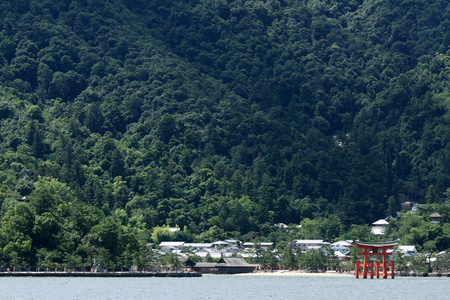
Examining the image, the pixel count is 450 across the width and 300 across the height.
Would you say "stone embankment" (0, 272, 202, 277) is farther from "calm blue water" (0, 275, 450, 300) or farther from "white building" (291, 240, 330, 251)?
"white building" (291, 240, 330, 251)

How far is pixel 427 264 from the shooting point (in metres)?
120

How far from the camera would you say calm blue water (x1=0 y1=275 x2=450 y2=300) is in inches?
3172

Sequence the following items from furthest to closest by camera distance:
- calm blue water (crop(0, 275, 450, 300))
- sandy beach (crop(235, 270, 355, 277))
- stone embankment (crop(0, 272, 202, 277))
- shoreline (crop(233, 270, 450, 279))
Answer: sandy beach (crop(235, 270, 355, 277)) → shoreline (crop(233, 270, 450, 279)) → stone embankment (crop(0, 272, 202, 277)) → calm blue water (crop(0, 275, 450, 300))

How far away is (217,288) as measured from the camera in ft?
307

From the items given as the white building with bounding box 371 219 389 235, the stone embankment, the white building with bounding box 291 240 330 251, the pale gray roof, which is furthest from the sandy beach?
the white building with bounding box 371 219 389 235

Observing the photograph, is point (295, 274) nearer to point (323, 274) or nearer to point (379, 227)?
point (323, 274)

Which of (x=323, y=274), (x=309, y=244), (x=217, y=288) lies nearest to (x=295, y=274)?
(x=323, y=274)

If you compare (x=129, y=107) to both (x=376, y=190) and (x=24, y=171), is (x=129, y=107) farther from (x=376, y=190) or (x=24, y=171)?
(x=376, y=190)

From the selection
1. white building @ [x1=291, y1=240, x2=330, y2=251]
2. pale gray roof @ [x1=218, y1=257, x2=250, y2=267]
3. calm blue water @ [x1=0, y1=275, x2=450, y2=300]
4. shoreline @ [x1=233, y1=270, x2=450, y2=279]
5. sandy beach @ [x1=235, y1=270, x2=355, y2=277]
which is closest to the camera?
calm blue water @ [x1=0, y1=275, x2=450, y2=300]

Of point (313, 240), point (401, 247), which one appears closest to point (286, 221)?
point (313, 240)

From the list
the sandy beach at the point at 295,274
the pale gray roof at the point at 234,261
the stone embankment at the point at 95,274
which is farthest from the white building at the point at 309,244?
the stone embankment at the point at 95,274

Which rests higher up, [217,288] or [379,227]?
[379,227]

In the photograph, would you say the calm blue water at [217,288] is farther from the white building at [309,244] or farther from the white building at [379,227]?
the white building at [379,227]

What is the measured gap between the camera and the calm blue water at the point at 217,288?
80562 mm
